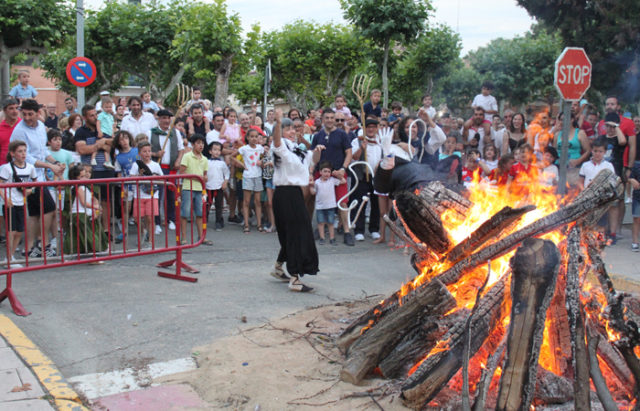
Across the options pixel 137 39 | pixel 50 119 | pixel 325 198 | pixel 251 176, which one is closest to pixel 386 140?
pixel 325 198

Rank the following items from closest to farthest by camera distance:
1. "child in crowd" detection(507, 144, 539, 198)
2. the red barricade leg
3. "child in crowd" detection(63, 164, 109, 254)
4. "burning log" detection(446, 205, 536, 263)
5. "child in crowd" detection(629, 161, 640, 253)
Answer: "burning log" detection(446, 205, 536, 263) → the red barricade leg → "child in crowd" detection(63, 164, 109, 254) → "child in crowd" detection(507, 144, 539, 198) → "child in crowd" detection(629, 161, 640, 253)

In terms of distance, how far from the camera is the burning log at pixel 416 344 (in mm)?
4305

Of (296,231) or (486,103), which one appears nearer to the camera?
(296,231)

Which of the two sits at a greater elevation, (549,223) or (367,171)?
(367,171)

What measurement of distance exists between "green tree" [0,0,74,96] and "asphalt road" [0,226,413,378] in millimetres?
13506

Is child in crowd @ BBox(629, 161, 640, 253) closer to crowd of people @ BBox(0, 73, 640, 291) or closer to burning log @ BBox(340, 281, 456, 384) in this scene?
crowd of people @ BBox(0, 73, 640, 291)

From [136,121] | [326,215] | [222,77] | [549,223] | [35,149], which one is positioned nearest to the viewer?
[549,223]

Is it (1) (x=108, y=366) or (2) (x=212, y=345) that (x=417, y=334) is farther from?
(1) (x=108, y=366)

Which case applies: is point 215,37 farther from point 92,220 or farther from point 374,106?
point 92,220

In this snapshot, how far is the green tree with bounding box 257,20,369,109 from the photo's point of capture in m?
32.5

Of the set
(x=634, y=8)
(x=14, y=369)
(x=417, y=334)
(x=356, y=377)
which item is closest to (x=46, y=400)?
(x=14, y=369)

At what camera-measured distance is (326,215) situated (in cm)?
1033

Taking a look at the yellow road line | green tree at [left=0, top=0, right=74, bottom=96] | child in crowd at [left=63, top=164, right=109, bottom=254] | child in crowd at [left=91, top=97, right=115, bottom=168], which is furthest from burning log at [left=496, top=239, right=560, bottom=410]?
green tree at [left=0, top=0, right=74, bottom=96]

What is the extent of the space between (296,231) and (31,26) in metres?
15.9
